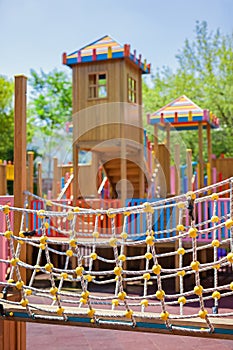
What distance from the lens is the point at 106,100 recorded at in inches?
284

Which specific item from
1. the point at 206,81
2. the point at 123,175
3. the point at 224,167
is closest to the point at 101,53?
the point at 123,175

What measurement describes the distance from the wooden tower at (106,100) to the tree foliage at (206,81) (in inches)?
351

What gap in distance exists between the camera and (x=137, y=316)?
261 cm

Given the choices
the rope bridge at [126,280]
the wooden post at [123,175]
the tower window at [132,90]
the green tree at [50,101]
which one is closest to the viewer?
the rope bridge at [126,280]

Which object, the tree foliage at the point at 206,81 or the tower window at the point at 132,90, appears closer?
the tower window at the point at 132,90

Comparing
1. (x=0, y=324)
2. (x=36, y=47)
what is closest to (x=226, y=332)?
(x=0, y=324)

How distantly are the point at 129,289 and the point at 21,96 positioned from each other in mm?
3826

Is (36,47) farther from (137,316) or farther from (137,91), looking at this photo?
(137,316)

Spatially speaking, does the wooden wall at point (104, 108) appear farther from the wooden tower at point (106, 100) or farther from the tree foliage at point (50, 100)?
the tree foliage at point (50, 100)

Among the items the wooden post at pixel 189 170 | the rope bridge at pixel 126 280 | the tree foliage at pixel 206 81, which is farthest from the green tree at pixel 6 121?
the rope bridge at pixel 126 280

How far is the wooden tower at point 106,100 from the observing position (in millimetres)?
7133

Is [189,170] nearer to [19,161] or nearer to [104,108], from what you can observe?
[104,108]

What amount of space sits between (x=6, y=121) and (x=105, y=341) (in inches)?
640

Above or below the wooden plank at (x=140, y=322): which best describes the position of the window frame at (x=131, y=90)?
above
